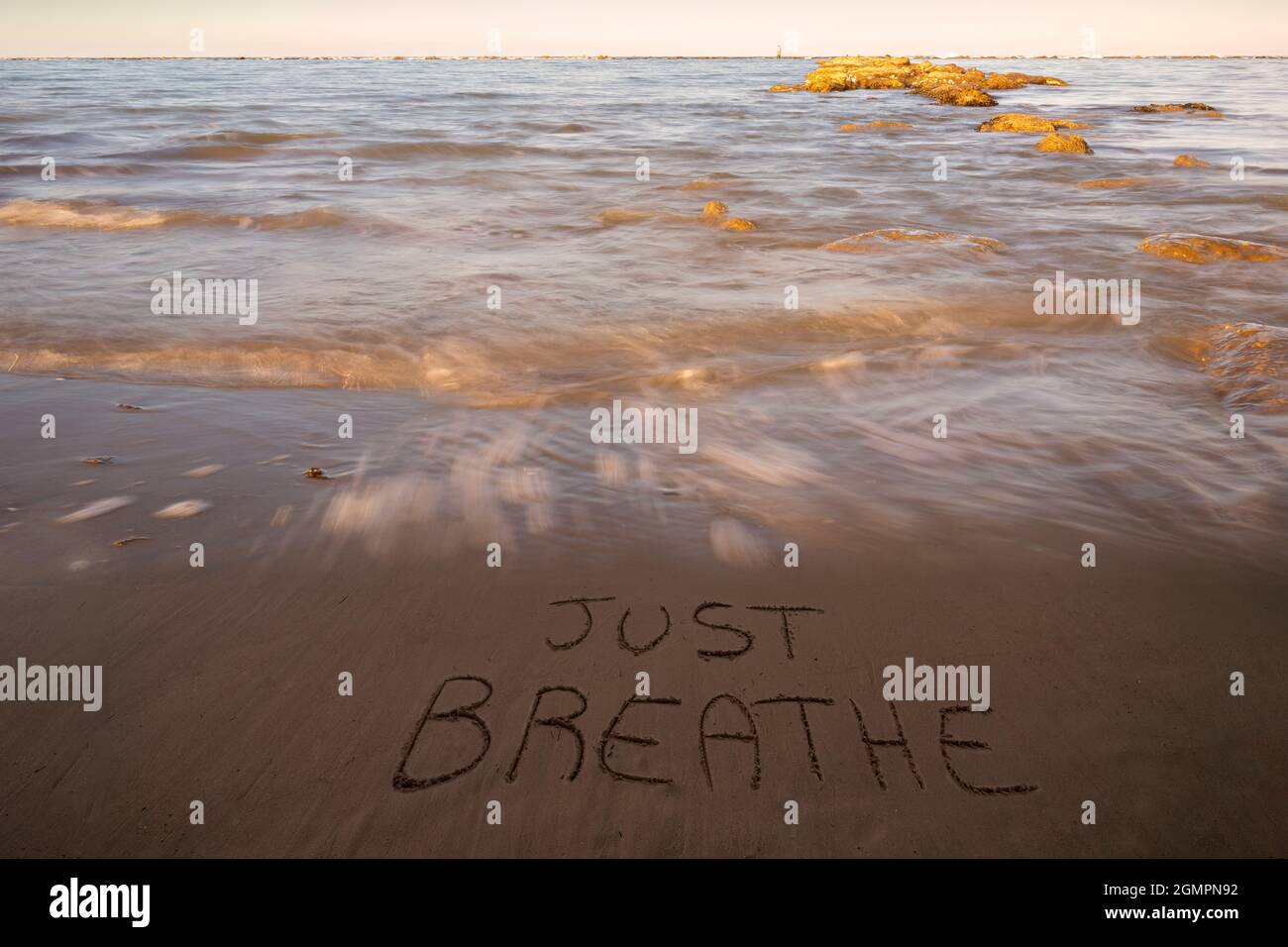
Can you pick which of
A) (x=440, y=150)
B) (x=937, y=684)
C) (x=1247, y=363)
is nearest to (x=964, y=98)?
(x=440, y=150)

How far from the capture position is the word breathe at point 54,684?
2.48 metres

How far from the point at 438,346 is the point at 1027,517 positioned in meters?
3.95

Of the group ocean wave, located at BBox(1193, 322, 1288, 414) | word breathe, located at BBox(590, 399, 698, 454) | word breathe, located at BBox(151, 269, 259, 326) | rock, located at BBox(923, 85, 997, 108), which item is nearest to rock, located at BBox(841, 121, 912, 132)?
rock, located at BBox(923, 85, 997, 108)

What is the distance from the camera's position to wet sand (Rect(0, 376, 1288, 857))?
2.14m

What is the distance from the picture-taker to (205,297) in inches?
268

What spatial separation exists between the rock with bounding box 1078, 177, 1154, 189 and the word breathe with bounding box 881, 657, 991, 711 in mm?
13111

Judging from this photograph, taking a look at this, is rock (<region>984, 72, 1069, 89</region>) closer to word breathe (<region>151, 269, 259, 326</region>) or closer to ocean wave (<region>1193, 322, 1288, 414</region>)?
ocean wave (<region>1193, 322, 1288, 414</region>)

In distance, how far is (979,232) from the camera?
9.77 metres

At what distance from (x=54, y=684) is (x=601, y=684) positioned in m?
1.68

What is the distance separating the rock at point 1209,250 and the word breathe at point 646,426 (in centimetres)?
638
